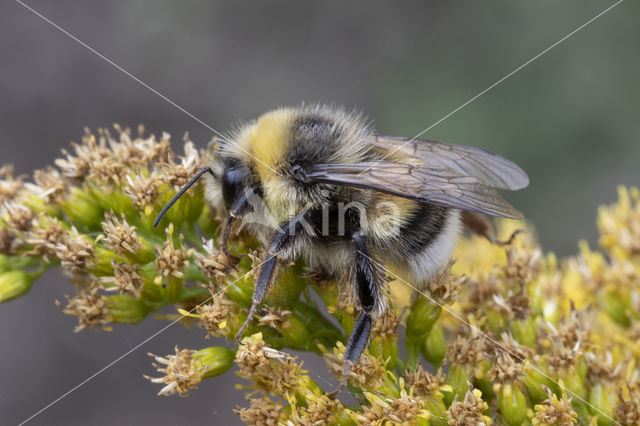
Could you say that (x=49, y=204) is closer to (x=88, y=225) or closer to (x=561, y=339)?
(x=88, y=225)

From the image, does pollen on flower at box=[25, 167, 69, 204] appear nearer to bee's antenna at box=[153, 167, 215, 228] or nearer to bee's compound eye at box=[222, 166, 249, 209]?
bee's antenna at box=[153, 167, 215, 228]

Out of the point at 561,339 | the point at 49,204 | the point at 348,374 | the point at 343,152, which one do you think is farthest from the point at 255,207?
the point at 561,339

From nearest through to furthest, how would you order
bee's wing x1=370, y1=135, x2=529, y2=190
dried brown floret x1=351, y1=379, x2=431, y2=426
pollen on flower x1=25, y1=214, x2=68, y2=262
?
dried brown floret x1=351, y1=379, x2=431, y2=426 < pollen on flower x1=25, y1=214, x2=68, y2=262 < bee's wing x1=370, y1=135, x2=529, y2=190

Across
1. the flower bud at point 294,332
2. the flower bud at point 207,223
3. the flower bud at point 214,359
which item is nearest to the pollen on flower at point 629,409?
the flower bud at point 294,332

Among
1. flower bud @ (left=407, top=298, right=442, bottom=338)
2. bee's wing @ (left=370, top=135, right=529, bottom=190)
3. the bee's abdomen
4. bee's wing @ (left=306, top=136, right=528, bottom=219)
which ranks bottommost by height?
flower bud @ (left=407, top=298, right=442, bottom=338)

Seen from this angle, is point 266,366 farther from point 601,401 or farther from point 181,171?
point 601,401

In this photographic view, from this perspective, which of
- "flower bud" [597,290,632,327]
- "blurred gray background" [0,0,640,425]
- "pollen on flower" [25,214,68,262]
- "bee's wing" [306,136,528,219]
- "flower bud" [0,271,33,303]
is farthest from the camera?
"blurred gray background" [0,0,640,425]

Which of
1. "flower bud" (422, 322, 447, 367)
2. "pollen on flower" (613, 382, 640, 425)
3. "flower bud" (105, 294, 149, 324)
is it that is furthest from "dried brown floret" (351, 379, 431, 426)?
"flower bud" (105, 294, 149, 324)
